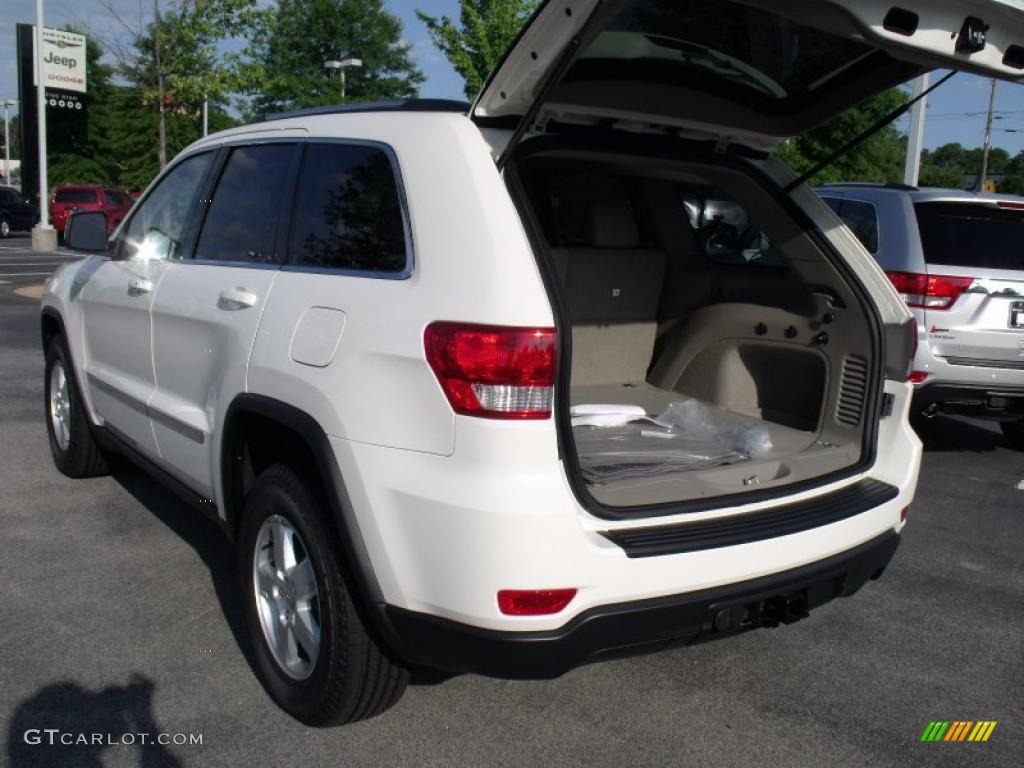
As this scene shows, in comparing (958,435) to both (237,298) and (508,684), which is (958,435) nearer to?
(508,684)

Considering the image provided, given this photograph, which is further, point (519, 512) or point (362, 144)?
point (362, 144)

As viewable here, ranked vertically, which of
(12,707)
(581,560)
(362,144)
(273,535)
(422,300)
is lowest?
(12,707)

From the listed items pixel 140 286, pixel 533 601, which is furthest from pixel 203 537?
pixel 533 601

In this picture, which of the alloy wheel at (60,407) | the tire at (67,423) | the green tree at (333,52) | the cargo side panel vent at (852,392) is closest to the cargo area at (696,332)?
the cargo side panel vent at (852,392)

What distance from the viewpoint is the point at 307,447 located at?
3.00 m

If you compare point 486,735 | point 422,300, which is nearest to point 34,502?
point 486,735

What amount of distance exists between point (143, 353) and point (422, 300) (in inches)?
79.0

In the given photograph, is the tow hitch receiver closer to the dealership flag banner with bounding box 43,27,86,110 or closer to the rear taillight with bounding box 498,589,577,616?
the rear taillight with bounding box 498,589,577,616

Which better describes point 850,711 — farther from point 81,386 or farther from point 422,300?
point 81,386

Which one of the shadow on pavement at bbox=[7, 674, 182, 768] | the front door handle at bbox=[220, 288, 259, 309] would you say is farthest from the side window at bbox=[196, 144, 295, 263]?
the shadow on pavement at bbox=[7, 674, 182, 768]

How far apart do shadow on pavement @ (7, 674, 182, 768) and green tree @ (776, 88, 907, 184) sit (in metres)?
7.95

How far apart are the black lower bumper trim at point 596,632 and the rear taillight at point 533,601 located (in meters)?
0.06

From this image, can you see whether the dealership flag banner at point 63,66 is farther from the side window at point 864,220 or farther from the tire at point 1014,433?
the tire at point 1014,433

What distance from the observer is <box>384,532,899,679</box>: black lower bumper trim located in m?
2.48
